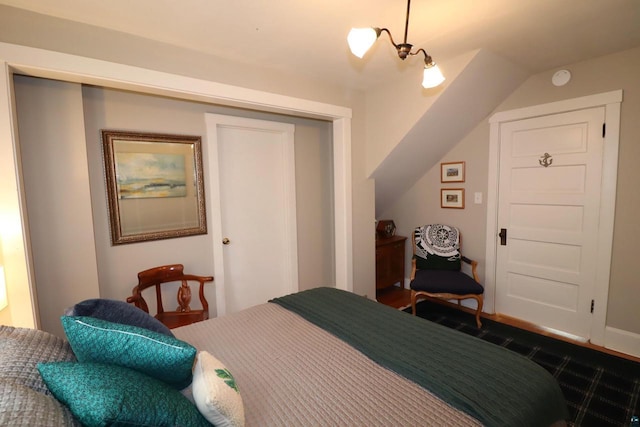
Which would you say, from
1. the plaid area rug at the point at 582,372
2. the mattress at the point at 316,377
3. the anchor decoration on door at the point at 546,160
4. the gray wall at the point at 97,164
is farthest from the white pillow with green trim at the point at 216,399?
the anchor decoration on door at the point at 546,160

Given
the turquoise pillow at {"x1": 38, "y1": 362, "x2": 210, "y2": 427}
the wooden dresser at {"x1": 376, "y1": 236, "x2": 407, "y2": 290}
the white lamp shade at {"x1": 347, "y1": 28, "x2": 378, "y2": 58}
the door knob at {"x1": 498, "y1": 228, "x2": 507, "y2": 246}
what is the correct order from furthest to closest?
the wooden dresser at {"x1": 376, "y1": 236, "x2": 407, "y2": 290}, the door knob at {"x1": 498, "y1": 228, "x2": 507, "y2": 246}, the white lamp shade at {"x1": 347, "y1": 28, "x2": 378, "y2": 58}, the turquoise pillow at {"x1": 38, "y1": 362, "x2": 210, "y2": 427}

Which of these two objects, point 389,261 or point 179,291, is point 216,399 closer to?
point 179,291

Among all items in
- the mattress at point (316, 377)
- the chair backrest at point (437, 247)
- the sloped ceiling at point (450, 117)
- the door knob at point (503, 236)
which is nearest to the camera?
the mattress at point (316, 377)

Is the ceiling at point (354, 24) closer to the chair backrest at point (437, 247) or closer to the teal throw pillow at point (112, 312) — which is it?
the teal throw pillow at point (112, 312)

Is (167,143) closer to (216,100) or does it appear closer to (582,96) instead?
(216,100)

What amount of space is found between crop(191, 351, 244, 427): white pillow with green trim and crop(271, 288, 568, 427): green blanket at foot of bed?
0.68 meters

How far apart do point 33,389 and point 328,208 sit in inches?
115

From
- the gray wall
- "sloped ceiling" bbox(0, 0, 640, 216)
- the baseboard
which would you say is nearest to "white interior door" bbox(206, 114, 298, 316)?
the gray wall

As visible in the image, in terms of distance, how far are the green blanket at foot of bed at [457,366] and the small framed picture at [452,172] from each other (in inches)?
85.8

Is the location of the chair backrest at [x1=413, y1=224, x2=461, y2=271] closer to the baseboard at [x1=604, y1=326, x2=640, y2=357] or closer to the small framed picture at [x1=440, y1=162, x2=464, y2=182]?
the small framed picture at [x1=440, y1=162, x2=464, y2=182]

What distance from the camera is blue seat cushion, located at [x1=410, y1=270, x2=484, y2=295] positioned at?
2.97 metres

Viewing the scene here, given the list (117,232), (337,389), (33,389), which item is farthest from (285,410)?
(117,232)

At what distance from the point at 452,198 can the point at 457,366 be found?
257cm

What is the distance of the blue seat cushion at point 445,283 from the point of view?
9.75ft
